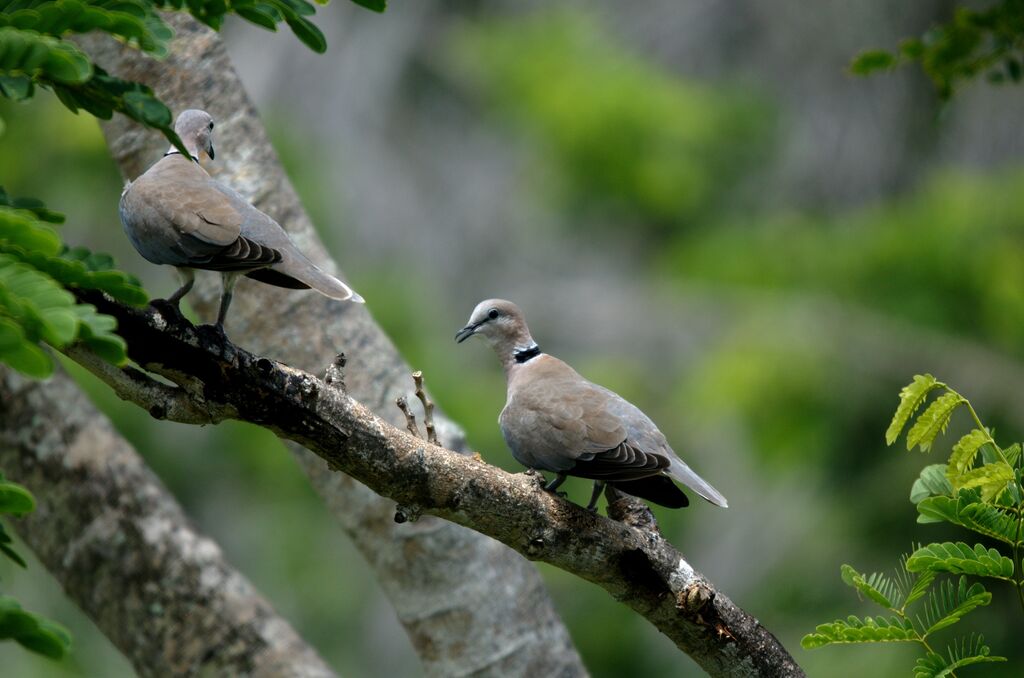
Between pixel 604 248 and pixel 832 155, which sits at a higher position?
pixel 832 155

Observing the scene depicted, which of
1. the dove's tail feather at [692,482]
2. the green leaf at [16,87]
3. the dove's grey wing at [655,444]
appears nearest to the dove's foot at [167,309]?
the green leaf at [16,87]

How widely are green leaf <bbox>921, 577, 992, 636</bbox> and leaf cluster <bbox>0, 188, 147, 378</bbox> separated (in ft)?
6.94

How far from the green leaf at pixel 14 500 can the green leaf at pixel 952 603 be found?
2.18m

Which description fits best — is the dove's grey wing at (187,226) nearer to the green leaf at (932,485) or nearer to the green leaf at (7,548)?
the green leaf at (7,548)

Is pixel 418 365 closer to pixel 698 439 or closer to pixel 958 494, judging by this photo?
pixel 698 439

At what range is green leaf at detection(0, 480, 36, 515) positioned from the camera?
254 cm

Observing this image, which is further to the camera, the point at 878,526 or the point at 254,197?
the point at 878,526

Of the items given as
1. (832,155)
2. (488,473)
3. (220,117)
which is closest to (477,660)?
(488,473)

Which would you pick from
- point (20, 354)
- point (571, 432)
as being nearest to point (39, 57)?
point (20, 354)

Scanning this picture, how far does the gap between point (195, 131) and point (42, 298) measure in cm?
184

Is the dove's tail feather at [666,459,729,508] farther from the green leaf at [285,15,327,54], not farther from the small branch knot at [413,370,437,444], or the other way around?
the green leaf at [285,15,327,54]

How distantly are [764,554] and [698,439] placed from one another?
1.30 metres

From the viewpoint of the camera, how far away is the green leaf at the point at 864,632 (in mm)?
3150

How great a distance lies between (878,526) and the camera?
905 cm
